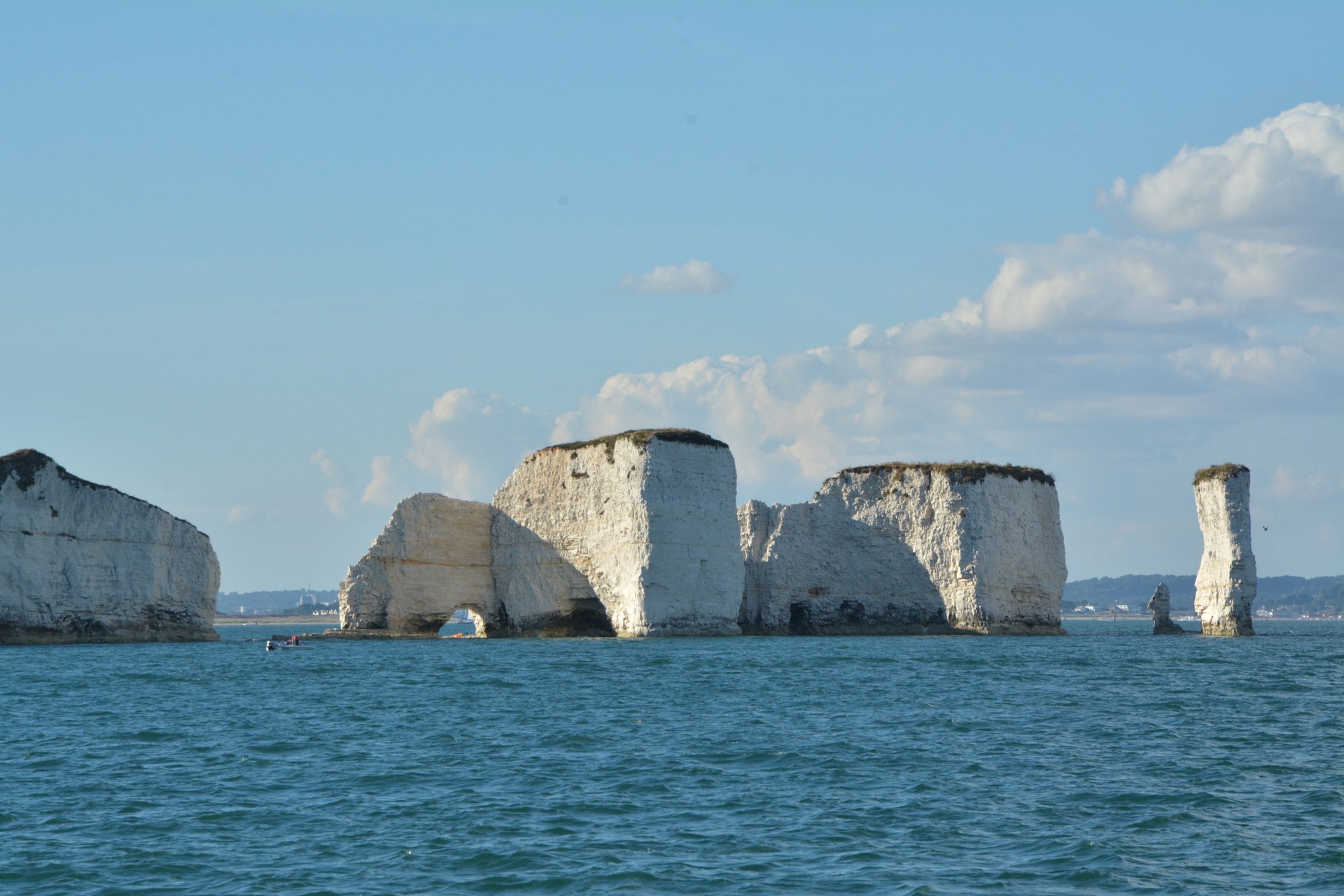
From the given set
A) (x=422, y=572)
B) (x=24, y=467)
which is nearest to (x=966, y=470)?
(x=422, y=572)

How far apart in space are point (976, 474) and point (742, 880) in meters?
51.6

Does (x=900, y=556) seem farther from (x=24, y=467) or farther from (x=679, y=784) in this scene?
(x=679, y=784)

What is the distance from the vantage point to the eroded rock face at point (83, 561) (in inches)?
2194

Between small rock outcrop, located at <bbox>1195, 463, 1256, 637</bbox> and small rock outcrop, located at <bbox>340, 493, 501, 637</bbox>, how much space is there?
32.7 meters

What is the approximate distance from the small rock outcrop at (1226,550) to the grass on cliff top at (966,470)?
25.4 feet

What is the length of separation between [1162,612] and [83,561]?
50891mm

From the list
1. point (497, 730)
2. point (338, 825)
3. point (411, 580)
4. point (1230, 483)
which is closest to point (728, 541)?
point (411, 580)

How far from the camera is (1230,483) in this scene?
6044 cm

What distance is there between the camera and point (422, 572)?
218 ft

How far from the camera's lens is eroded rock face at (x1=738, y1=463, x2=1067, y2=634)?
2581 inches

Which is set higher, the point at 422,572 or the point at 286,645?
the point at 422,572

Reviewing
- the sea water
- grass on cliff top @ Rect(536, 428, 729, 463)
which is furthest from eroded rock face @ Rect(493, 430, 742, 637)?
the sea water

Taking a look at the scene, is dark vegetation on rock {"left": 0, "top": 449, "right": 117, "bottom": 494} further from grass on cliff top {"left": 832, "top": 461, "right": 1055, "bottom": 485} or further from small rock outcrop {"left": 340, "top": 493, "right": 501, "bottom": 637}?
grass on cliff top {"left": 832, "top": 461, "right": 1055, "bottom": 485}

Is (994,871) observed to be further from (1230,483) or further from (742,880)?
(1230,483)
